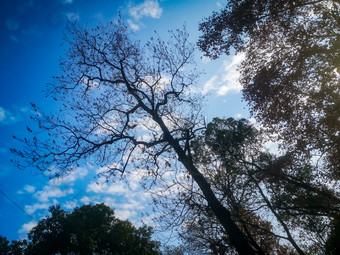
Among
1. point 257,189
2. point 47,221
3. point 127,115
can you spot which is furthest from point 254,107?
point 47,221

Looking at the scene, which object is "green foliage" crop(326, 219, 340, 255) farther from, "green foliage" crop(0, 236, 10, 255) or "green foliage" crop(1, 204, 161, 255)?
"green foliage" crop(0, 236, 10, 255)

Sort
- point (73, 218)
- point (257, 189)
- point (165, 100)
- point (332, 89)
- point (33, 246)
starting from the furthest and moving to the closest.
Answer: point (73, 218) < point (33, 246) < point (257, 189) < point (165, 100) < point (332, 89)

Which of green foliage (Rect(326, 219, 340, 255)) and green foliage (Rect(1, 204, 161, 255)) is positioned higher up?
green foliage (Rect(1, 204, 161, 255))

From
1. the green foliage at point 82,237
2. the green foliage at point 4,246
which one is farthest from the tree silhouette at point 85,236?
the green foliage at point 4,246

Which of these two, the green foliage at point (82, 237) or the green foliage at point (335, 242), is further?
the green foliage at point (82, 237)

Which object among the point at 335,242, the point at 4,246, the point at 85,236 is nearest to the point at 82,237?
the point at 85,236

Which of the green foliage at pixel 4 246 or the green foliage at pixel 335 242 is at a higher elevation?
the green foliage at pixel 4 246

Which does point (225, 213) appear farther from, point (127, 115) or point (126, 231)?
point (126, 231)

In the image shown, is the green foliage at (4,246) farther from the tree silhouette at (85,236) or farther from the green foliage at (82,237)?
the tree silhouette at (85,236)

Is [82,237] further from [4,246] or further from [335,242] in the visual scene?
[335,242]

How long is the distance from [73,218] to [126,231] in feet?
22.2

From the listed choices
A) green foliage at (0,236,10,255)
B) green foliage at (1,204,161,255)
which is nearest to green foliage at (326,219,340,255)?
green foliage at (1,204,161,255)

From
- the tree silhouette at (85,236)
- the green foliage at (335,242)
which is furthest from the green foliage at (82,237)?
the green foliage at (335,242)

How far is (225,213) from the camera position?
21.6ft
